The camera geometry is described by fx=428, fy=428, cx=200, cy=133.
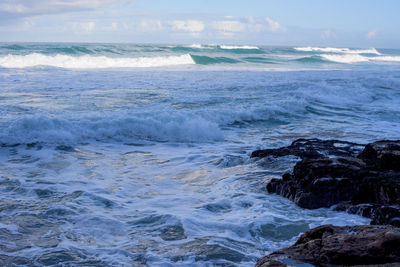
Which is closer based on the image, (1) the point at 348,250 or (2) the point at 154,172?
(1) the point at 348,250

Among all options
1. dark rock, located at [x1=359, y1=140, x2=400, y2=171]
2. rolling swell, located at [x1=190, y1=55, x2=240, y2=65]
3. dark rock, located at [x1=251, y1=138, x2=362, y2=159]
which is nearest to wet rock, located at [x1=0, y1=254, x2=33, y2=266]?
dark rock, located at [x1=359, y1=140, x2=400, y2=171]

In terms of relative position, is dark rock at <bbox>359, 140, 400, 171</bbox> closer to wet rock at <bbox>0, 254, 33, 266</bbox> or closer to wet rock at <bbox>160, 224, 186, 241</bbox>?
wet rock at <bbox>160, 224, 186, 241</bbox>

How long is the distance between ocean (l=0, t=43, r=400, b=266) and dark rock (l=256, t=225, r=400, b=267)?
1.01 metres

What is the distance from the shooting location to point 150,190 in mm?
4949

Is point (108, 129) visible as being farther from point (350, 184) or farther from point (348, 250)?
point (348, 250)

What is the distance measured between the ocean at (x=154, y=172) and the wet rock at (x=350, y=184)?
0.48 feet

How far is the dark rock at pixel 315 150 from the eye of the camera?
6.07 meters

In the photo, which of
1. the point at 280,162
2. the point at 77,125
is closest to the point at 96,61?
the point at 77,125

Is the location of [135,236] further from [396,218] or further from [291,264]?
[396,218]

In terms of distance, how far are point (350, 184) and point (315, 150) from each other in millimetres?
2057

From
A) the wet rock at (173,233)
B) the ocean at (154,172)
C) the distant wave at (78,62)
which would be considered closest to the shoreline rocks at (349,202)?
the ocean at (154,172)

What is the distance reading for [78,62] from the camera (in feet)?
89.9

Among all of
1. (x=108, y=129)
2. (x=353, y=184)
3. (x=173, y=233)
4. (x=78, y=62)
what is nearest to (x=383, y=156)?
(x=353, y=184)

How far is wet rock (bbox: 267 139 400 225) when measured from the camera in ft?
13.0
